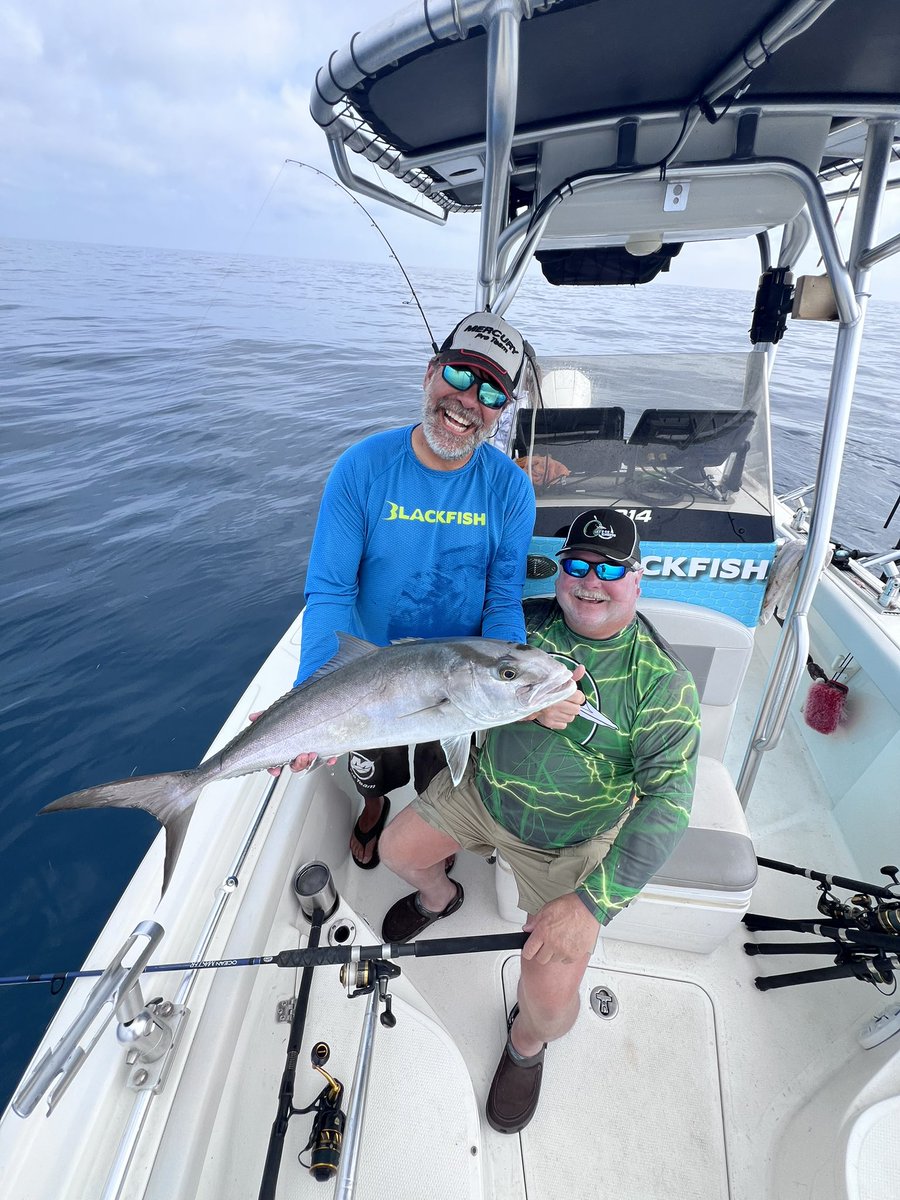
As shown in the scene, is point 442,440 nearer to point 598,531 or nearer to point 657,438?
point 598,531

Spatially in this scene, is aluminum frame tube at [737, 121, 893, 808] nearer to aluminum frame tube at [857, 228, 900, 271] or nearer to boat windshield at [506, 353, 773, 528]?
aluminum frame tube at [857, 228, 900, 271]

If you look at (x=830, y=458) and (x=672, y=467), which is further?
(x=672, y=467)

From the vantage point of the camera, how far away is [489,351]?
2.26 metres

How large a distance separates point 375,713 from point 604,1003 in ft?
6.36

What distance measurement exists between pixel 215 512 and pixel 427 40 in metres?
6.74

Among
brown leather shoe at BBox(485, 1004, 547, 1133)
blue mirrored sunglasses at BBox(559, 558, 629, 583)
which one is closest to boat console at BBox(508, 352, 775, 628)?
blue mirrored sunglasses at BBox(559, 558, 629, 583)

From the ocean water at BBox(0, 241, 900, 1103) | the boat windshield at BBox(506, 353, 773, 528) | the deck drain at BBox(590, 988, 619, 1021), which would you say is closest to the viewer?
the deck drain at BBox(590, 988, 619, 1021)

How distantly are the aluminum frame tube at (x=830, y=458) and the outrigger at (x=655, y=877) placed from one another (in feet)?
0.05

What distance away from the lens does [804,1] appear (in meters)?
1.58

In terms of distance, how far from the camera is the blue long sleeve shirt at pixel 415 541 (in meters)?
2.41

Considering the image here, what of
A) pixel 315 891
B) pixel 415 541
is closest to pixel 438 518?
pixel 415 541

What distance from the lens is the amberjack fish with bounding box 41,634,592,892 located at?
1.89 m

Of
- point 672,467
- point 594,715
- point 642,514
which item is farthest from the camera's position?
point 672,467

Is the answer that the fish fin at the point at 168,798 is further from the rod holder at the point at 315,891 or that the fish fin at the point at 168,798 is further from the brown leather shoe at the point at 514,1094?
the brown leather shoe at the point at 514,1094
